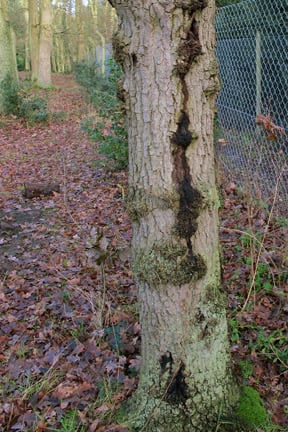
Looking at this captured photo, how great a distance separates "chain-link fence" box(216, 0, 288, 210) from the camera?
17.9 ft

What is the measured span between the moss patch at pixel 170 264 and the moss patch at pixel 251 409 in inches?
34.9

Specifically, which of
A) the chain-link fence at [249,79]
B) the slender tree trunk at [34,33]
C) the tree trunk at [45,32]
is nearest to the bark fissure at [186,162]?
the chain-link fence at [249,79]

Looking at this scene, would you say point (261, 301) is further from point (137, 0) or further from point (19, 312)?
point (137, 0)

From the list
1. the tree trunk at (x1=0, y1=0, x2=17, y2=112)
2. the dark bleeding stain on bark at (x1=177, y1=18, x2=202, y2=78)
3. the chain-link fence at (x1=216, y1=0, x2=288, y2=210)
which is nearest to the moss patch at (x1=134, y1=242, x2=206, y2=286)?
the dark bleeding stain on bark at (x1=177, y1=18, x2=202, y2=78)

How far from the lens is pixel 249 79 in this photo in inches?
241

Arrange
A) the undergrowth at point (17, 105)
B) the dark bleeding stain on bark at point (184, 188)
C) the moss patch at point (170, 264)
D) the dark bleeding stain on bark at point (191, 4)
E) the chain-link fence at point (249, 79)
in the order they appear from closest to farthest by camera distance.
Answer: the dark bleeding stain on bark at point (191, 4) → the dark bleeding stain on bark at point (184, 188) → the moss patch at point (170, 264) → the chain-link fence at point (249, 79) → the undergrowth at point (17, 105)

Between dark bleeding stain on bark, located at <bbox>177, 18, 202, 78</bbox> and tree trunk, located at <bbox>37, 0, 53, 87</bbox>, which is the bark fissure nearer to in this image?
dark bleeding stain on bark, located at <bbox>177, 18, 202, 78</bbox>

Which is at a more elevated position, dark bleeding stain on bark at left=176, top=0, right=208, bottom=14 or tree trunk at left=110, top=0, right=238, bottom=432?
dark bleeding stain on bark at left=176, top=0, right=208, bottom=14

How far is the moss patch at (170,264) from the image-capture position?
2211 millimetres

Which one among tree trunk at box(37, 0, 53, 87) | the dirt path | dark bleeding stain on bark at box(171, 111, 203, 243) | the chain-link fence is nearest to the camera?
dark bleeding stain on bark at box(171, 111, 203, 243)

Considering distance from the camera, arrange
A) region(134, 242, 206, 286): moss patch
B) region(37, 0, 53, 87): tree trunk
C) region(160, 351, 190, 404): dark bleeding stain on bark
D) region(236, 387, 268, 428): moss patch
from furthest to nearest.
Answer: region(37, 0, 53, 87): tree trunk
region(236, 387, 268, 428): moss patch
region(160, 351, 190, 404): dark bleeding stain on bark
region(134, 242, 206, 286): moss patch

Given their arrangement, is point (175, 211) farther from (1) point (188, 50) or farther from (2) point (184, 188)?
(1) point (188, 50)

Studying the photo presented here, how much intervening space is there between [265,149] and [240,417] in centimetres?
349

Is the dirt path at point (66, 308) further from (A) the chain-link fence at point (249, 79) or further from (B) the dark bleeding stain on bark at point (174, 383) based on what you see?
(A) the chain-link fence at point (249, 79)
